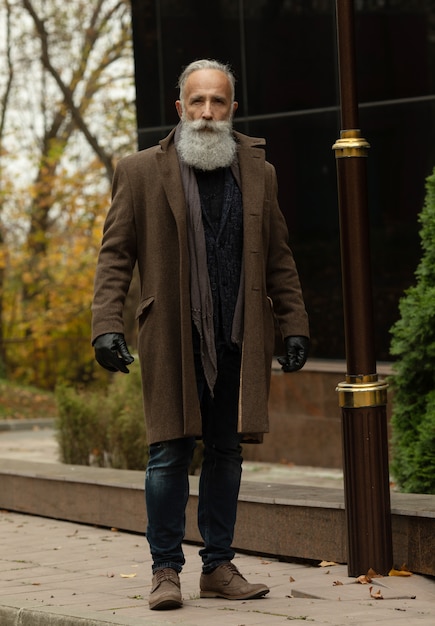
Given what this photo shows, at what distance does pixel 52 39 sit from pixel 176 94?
17.4 m

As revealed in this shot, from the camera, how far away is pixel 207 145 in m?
5.92

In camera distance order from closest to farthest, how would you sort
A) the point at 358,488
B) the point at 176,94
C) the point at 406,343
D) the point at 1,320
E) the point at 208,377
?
the point at 208,377 < the point at 358,488 < the point at 406,343 < the point at 176,94 < the point at 1,320

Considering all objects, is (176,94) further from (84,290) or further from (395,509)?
(84,290)

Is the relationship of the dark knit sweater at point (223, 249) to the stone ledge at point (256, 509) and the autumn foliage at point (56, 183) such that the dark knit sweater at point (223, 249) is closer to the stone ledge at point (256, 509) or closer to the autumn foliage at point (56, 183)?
the stone ledge at point (256, 509)

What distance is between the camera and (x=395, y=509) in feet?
21.5

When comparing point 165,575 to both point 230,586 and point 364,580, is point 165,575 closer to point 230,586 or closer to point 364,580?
point 230,586

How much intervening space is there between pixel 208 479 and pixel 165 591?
→ 49 cm

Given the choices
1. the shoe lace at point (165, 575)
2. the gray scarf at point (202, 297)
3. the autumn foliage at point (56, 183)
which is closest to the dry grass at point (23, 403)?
the autumn foliage at point (56, 183)

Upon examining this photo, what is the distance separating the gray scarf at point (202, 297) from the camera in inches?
231

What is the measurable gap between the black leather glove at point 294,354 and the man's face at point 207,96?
930 mm

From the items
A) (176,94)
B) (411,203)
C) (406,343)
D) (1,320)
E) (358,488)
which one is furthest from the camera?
(1,320)

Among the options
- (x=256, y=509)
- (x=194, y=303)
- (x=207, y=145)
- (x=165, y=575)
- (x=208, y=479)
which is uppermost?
(x=207, y=145)

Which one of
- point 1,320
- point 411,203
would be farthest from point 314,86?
point 1,320

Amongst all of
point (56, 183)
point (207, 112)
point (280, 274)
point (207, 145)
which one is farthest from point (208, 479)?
point (56, 183)
